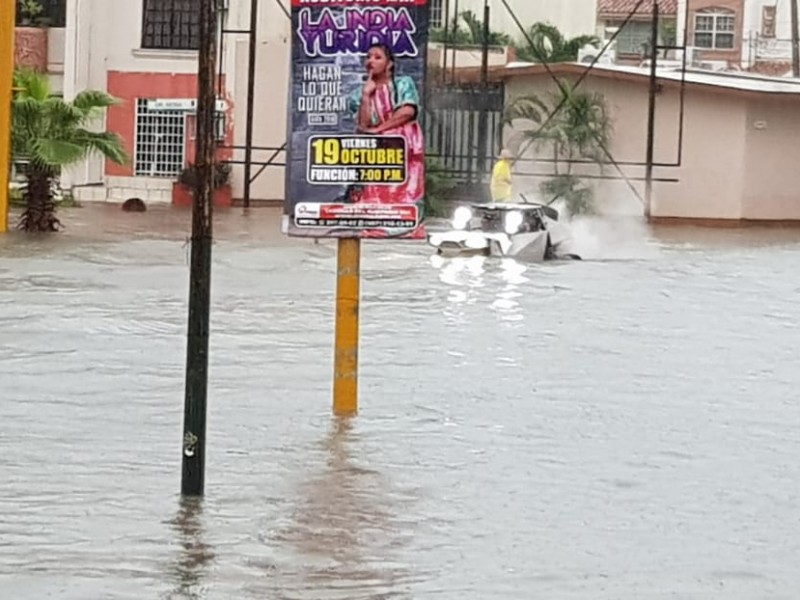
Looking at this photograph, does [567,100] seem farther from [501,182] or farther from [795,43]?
[795,43]

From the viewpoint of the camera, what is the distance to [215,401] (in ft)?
45.2

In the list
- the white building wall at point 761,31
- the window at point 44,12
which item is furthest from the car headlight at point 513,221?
the white building wall at point 761,31

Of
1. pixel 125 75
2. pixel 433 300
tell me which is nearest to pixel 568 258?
pixel 433 300

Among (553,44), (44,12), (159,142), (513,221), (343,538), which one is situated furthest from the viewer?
(553,44)

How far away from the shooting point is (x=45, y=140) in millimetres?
30031

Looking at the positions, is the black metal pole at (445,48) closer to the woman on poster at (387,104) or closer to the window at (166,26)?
the window at (166,26)

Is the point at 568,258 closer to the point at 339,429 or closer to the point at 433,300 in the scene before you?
the point at 433,300

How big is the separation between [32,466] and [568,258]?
19.0m

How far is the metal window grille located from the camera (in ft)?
144

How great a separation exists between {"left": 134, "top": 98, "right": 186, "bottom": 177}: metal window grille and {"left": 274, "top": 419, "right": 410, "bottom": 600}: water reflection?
32.7 metres

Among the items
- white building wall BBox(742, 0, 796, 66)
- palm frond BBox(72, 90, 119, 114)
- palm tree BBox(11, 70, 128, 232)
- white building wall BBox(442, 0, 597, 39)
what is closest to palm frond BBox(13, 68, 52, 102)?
palm tree BBox(11, 70, 128, 232)

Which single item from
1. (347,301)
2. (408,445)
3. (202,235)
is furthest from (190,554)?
(347,301)

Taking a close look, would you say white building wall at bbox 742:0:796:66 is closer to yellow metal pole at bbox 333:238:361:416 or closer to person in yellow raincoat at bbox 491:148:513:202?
person in yellow raincoat at bbox 491:148:513:202

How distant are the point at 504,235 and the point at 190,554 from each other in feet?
65.0
